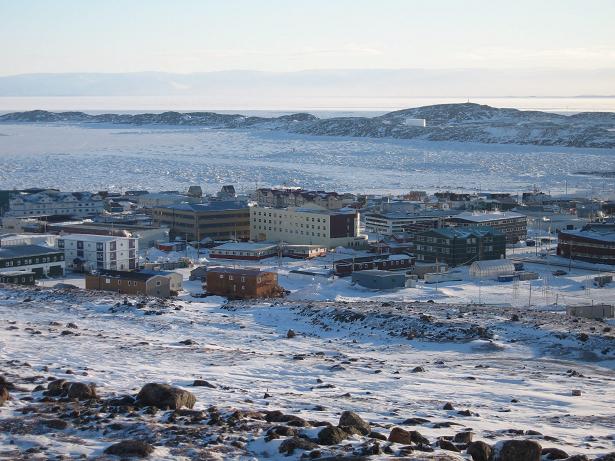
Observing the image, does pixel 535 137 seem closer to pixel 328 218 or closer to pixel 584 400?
pixel 328 218

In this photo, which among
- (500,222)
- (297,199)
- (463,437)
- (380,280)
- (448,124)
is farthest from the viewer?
(448,124)

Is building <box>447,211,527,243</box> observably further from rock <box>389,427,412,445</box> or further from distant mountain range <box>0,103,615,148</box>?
distant mountain range <box>0,103,615,148</box>

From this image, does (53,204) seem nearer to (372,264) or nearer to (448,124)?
(372,264)

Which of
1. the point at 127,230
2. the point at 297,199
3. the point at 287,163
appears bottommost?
the point at 127,230

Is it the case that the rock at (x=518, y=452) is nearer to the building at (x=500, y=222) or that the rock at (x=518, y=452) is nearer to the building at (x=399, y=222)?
the building at (x=500, y=222)

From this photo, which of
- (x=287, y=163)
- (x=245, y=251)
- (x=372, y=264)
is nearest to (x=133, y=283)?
(x=372, y=264)
